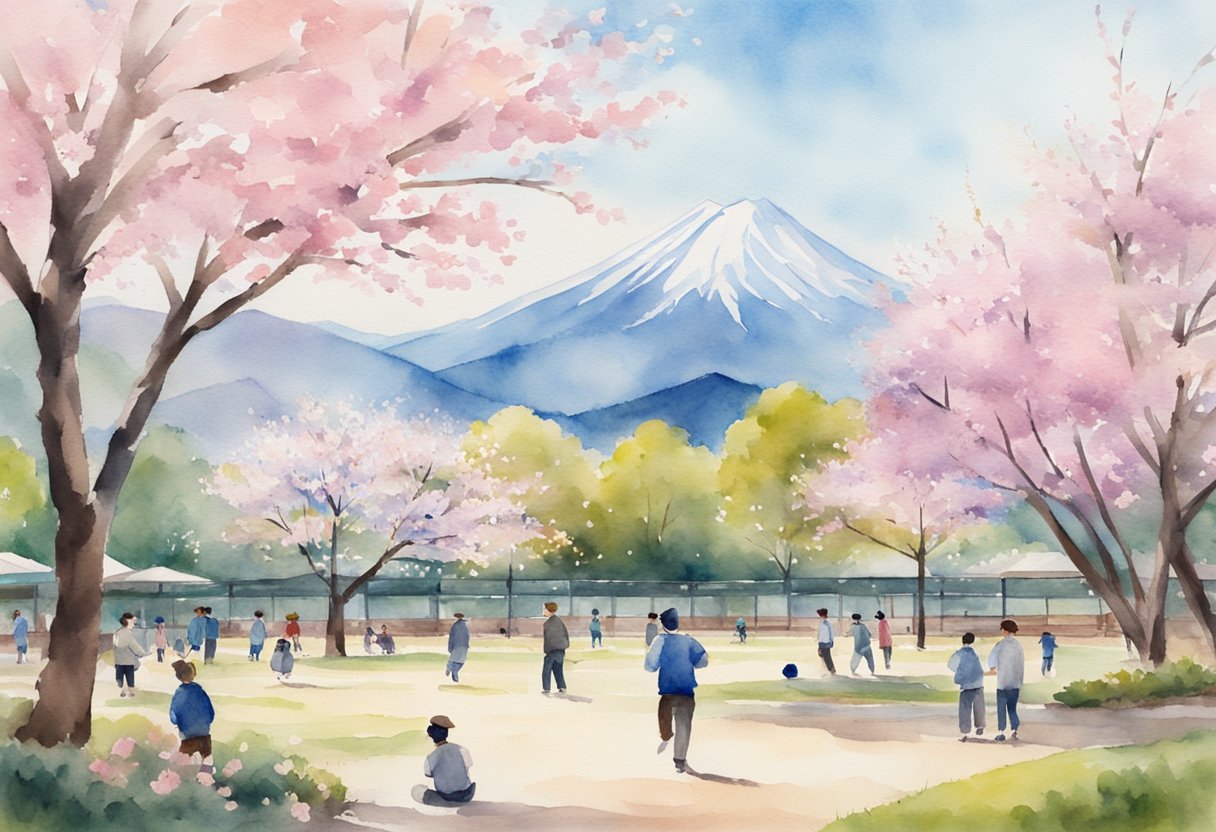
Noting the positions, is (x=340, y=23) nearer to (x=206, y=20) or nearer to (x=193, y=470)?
(x=206, y=20)

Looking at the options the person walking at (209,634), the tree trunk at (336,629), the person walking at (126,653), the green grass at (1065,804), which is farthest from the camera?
the tree trunk at (336,629)

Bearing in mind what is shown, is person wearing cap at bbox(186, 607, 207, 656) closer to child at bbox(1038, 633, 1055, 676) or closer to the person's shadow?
child at bbox(1038, 633, 1055, 676)

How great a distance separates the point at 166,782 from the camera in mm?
9984

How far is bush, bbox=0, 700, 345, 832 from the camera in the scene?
376 inches

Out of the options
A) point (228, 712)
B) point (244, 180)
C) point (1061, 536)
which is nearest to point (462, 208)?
point (244, 180)

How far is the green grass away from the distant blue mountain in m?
159

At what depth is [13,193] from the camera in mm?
11805

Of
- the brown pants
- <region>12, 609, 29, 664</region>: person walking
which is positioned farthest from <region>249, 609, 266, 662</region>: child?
the brown pants

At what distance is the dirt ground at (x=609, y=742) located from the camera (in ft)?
38.4

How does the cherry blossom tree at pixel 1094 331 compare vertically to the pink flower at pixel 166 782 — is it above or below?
above

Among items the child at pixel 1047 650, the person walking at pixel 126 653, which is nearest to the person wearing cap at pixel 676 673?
the person walking at pixel 126 653

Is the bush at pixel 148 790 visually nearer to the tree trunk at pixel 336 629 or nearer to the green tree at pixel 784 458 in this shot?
the tree trunk at pixel 336 629

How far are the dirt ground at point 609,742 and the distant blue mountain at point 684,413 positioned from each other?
144m

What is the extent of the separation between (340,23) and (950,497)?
108ft
